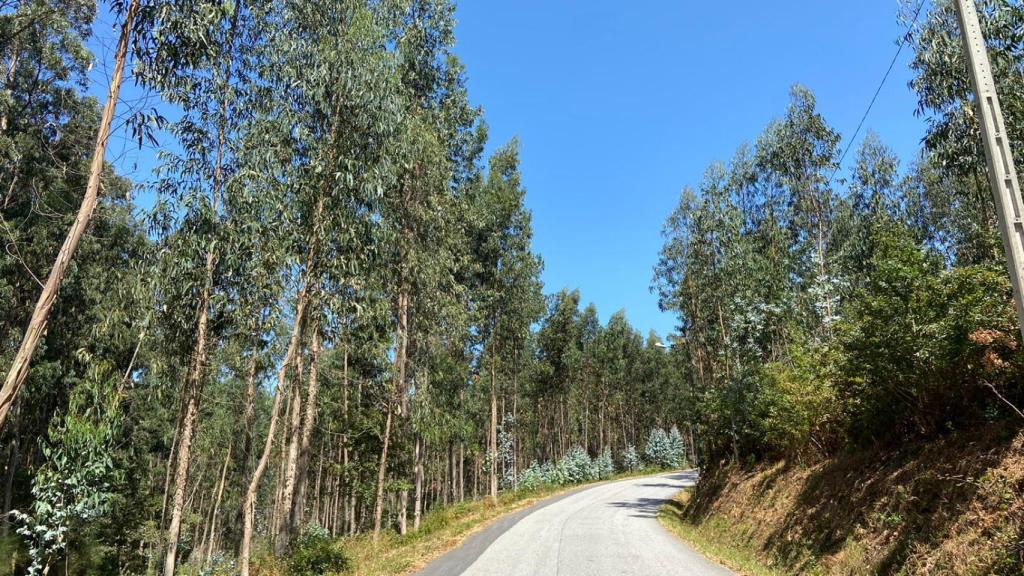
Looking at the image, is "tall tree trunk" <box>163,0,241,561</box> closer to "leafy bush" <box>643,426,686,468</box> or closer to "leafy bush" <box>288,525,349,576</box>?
"leafy bush" <box>288,525,349,576</box>

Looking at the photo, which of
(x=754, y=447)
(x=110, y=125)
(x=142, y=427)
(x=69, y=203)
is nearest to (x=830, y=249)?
(x=754, y=447)

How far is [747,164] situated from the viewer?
27391 millimetres

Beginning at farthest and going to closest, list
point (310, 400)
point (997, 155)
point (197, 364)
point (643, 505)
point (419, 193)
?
point (643, 505)
point (419, 193)
point (310, 400)
point (197, 364)
point (997, 155)

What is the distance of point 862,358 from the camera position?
9156 mm

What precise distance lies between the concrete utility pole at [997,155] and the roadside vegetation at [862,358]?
3.04m

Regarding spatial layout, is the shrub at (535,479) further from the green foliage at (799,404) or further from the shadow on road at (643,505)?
the green foliage at (799,404)

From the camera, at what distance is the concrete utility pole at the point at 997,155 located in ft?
14.3

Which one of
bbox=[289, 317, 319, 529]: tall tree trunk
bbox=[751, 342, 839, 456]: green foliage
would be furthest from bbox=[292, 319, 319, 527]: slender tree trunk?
bbox=[751, 342, 839, 456]: green foliage

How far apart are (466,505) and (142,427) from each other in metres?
19.0

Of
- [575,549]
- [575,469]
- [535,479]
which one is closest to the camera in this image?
[575,549]

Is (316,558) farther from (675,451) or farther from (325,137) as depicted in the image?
(675,451)

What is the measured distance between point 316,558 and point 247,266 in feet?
21.7

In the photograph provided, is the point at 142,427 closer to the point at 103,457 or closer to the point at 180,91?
the point at 103,457

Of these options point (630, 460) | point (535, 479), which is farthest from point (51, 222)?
point (630, 460)
